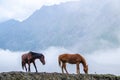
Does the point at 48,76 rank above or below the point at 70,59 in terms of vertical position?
below

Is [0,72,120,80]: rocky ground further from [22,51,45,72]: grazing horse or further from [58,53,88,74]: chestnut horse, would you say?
[22,51,45,72]: grazing horse

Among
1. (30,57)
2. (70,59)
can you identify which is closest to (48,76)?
(30,57)

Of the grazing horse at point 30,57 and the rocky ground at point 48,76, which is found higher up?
the grazing horse at point 30,57

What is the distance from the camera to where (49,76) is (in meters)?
29.3

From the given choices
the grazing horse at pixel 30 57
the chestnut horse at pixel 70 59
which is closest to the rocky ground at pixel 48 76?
the chestnut horse at pixel 70 59

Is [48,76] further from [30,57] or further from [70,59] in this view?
[70,59]

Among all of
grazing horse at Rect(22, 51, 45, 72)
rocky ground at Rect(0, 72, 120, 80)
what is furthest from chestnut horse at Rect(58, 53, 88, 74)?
rocky ground at Rect(0, 72, 120, 80)

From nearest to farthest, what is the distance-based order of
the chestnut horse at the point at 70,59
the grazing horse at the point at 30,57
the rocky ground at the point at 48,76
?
the rocky ground at the point at 48,76 → the grazing horse at the point at 30,57 → the chestnut horse at the point at 70,59

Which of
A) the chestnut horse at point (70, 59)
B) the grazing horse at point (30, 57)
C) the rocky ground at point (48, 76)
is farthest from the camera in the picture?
the chestnut horse at point (70, 59)

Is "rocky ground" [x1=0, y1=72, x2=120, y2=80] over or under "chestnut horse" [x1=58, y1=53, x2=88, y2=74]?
under

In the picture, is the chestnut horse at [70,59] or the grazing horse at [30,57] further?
the chestnut horse at [70,59]

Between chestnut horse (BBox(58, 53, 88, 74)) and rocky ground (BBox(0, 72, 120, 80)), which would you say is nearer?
rocky ground (BBox(0, 72, 120, 80))

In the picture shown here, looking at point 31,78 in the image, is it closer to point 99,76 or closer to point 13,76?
point 13,76

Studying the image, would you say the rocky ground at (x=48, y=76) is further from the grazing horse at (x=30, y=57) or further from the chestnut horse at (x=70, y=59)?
the grazing horse at (x=30, y=57)
